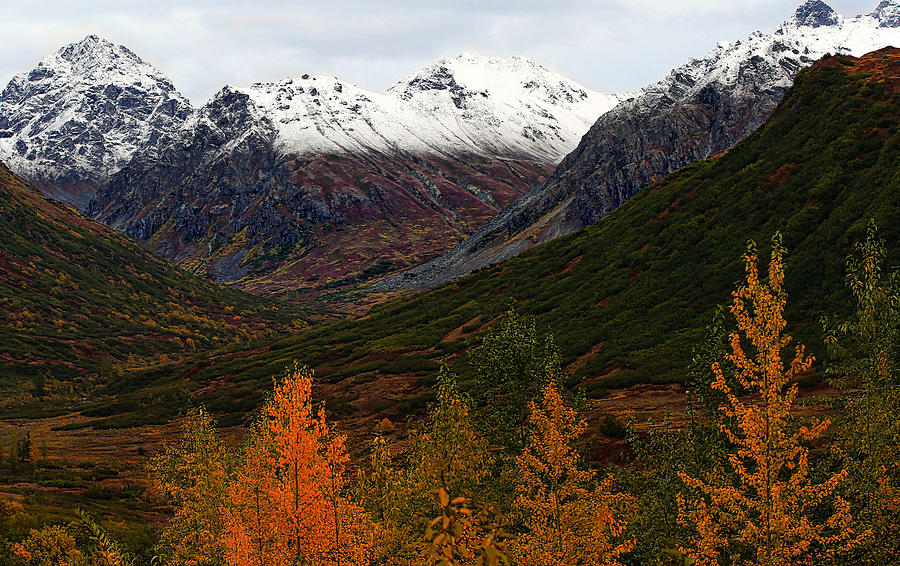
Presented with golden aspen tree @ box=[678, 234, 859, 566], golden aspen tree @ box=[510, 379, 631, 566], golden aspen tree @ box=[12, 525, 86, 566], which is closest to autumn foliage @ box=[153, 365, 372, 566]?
golden aspen tree @ box=[510, 379, 631, 566]

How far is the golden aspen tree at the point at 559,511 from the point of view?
20.8 metres

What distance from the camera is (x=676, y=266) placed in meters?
88.0

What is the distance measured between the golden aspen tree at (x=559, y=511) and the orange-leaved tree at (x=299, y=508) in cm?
655

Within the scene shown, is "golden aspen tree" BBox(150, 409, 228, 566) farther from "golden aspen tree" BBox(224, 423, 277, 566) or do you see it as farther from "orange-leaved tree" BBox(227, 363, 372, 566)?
"orange-leaved tree" BBox(227, 363, 372, 566)

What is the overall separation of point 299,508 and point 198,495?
12.9 metres

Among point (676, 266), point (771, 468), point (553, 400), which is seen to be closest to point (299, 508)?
point (553, 400)

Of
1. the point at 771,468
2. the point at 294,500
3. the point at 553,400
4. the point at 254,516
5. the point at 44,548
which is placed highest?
the point at 553,400

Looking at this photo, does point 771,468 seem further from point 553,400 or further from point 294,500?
point 294,500

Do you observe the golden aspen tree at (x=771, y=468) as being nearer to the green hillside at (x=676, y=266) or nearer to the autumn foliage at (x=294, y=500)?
the autumn foliage at (x=294, y=500)

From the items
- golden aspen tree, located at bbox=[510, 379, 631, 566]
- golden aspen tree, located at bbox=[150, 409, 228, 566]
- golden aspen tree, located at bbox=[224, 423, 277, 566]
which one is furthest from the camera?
golden aspen tree, located at bbox=[150, 409, 228, 566]

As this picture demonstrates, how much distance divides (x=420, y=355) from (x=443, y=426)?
81.9 meters

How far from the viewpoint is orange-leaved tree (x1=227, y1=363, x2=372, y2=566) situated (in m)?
Answer: 23.9

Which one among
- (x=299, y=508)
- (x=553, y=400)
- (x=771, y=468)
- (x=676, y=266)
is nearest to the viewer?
(x=771, y=468)

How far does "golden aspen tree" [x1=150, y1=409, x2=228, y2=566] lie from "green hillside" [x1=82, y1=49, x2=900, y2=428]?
2999cm
